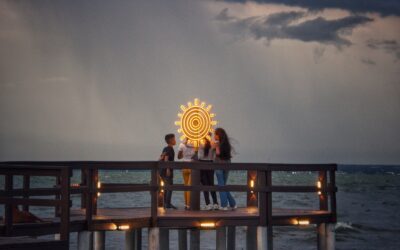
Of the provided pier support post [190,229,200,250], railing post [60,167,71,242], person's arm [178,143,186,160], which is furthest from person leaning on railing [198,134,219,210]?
railing post [60,167,71,242]

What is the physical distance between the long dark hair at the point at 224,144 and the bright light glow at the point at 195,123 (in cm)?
55

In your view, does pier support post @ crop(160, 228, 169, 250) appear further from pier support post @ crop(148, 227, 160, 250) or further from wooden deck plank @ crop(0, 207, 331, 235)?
pier support post @ crop(148, 227, 160, 250)

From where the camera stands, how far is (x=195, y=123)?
1891cm

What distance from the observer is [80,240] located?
16234 millimetres

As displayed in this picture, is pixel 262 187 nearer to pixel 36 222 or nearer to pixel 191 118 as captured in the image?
pixel 191 118

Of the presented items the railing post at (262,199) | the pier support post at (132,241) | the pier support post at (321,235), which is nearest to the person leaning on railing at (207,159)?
the railing post at (262,199)

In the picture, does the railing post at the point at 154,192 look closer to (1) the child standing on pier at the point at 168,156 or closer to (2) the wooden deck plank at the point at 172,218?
(2) the wooden deck plank at the point at 172,218

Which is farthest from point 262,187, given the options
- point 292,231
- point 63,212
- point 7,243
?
point 292,231

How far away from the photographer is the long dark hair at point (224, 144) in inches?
725

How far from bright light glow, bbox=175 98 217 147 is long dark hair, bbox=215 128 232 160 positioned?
1.79ft

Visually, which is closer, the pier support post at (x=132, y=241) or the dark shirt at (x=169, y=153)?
the dark shirt at (x=169, y=153)

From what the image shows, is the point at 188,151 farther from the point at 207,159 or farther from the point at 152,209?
the point at 152,209

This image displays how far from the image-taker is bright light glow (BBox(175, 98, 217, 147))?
18891mm

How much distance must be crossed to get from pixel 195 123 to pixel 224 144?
2.87ft
